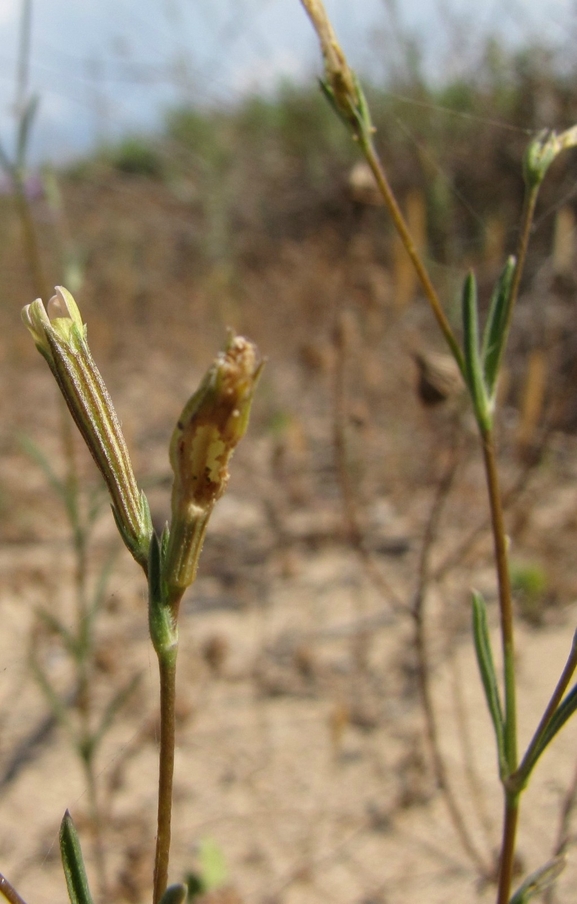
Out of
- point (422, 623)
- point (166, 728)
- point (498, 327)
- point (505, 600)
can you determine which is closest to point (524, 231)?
point (498, 327)

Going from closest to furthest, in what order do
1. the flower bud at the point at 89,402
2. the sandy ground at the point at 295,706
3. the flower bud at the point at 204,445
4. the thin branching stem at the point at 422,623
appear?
1. the flower bud at the point at 204,445
2. the flower bud at the point at 89,402
3. the thin branching stem at the point at 422,623
4. the sandy ground at the point at 295,706

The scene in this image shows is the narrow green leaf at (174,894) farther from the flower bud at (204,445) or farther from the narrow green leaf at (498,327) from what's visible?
the narrow green leaf at (498,327)

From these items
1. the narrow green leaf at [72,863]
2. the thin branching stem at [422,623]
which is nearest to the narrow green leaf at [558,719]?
the narrow green leaf at [72,863]

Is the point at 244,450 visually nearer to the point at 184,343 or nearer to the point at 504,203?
the point at 184,343

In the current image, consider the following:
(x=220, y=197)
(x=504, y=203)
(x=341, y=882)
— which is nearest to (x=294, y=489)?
(x=341, y=882)

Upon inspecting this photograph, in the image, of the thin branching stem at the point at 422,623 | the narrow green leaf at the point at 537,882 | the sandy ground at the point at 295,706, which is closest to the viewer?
the narrow green leaf at the point at 537,882

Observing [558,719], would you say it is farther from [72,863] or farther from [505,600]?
[72,863]
